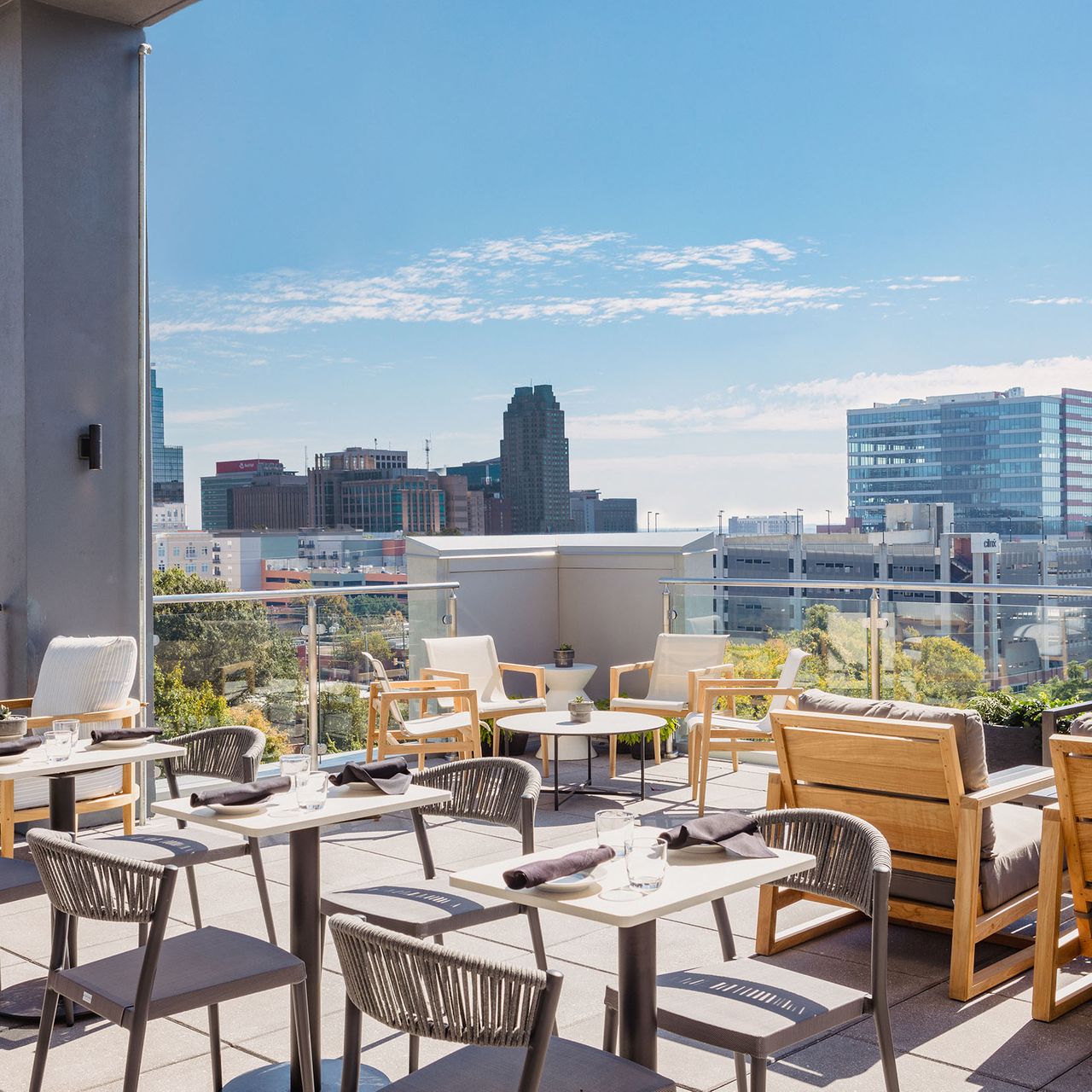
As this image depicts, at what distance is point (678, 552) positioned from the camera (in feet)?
27.5

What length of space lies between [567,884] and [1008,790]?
187cm

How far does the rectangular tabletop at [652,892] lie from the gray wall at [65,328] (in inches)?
156

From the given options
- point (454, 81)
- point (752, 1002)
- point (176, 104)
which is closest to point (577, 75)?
point (454, 81)

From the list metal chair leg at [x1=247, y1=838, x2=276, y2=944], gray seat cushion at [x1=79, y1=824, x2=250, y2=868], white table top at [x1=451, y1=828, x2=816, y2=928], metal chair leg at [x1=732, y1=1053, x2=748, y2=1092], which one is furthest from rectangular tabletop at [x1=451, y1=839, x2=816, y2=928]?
metal chair leg at [x1=247, y1=838, x2=276, y2=944]

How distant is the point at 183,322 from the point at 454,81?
13.3m

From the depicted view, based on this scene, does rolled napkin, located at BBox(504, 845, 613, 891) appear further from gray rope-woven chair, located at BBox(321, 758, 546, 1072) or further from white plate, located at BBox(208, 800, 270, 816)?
white plate, located at BBox(208, 800, 270, 816)

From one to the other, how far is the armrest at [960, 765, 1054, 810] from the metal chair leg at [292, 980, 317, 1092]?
1920 mm

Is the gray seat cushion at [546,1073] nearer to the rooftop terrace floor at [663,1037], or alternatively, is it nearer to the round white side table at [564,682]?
the rooftop terrace floor at [663,1037]

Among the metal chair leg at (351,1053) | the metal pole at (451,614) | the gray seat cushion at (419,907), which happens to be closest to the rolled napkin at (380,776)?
the gray seat cushion at (419,907)

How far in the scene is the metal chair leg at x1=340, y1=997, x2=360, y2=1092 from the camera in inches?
84.9

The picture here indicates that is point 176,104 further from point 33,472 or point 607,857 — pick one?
point 607,857

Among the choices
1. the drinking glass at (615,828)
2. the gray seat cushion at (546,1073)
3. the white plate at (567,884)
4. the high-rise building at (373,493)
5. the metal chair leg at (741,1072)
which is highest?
the high-rise building at (373,493)

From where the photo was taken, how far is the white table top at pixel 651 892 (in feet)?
7.04

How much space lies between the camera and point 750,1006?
2330 mm
